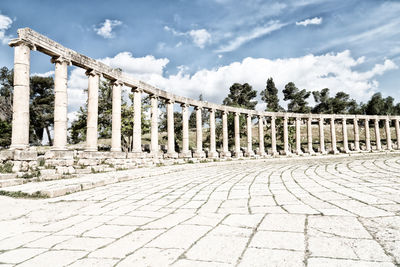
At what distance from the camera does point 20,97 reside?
404 inches

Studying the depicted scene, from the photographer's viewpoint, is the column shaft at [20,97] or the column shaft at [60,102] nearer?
the column shaft at [20,97]

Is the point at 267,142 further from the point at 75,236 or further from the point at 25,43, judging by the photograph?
the point at 75,236

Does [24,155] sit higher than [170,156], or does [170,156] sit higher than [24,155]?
[24,155]

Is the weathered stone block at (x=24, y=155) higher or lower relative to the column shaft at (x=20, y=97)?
lower

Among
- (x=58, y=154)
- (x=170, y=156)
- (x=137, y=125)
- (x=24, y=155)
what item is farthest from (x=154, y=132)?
(x=24, y=155)

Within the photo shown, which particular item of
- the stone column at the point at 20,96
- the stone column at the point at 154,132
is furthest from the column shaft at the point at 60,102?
the stone column at the point at 154,132

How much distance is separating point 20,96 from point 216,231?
36.9 feet

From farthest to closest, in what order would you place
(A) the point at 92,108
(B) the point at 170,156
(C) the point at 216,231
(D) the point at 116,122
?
(B) the point at 170,156 → (D) the point at 116,122 → (A) the point at 92,108 → (C) the point at 216,231

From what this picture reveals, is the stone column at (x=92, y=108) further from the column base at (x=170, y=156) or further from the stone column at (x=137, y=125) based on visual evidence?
the column base at (x=170, y=156)

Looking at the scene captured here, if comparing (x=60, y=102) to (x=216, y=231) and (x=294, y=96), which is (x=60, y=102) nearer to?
(x=216, y=231)

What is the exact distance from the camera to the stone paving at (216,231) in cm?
216

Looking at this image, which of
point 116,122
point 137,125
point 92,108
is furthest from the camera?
point 137,125

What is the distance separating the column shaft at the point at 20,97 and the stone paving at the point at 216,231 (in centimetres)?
666

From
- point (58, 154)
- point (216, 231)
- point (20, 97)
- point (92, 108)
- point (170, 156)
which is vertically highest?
point (92, 108)
